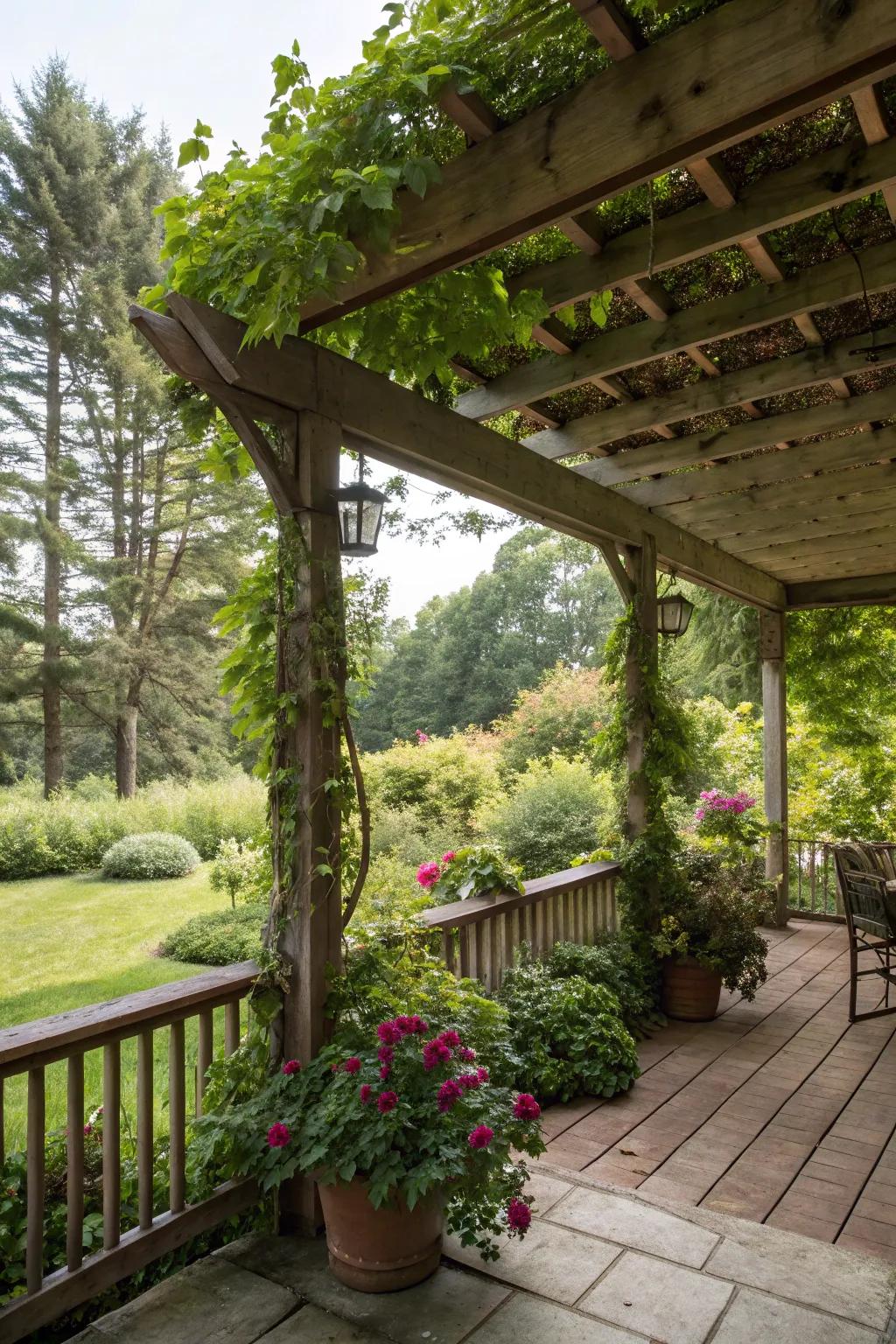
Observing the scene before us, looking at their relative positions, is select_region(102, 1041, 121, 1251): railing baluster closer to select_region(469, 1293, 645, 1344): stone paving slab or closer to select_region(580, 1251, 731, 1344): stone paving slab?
select_region(469, 1293, 645, 1344): stone paving slab

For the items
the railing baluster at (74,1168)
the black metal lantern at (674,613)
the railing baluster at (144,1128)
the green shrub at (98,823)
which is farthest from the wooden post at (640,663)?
the green shrub at (98,823)

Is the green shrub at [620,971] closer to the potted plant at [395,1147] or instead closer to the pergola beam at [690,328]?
the potted plant at [395,1147]

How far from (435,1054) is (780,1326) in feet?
3.10

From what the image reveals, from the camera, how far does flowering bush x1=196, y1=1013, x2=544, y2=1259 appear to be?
1969 millimetres

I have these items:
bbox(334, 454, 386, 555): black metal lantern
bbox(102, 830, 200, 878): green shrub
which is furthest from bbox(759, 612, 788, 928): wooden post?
bbox(102, 830, 200, 878): green shrub

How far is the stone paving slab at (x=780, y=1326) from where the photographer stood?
1848 mm

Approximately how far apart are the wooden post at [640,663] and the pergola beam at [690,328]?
1.55 metres

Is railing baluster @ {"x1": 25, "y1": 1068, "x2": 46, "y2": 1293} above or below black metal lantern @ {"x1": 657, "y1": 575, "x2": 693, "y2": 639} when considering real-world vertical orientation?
below

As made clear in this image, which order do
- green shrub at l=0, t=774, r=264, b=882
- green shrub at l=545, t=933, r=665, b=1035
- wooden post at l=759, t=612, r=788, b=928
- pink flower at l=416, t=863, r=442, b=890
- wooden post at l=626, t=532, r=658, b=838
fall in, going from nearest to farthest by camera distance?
1. pink flower at l=416, t=863, r=442, b=890
2. green shrub at l=545, t=933, r=665, b=1035
3. wooden post at l=626, t=532, r=658, b=838
4. wooden post at l=759, t=612, r=788, b=928
5. green shrub at l=0, t=774, r=264, b=882

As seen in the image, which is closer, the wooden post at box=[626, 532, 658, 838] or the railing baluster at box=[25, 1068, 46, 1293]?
the railing baluster at box=[25, 1068, 46, 1293]

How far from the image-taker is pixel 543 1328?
1896mm

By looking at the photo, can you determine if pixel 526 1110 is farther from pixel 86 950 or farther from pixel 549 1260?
pixel 86 950

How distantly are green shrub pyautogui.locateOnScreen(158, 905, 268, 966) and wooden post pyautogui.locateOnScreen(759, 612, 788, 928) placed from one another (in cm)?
404

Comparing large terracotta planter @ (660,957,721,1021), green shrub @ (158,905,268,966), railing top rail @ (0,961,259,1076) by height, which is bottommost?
green shrub @ (158,905,268,966)
